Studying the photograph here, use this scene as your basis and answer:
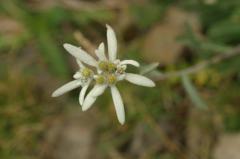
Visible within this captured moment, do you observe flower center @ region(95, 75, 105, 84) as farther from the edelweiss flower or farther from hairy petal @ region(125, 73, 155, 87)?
hairy petal @ region(125, 73, 155, 87)

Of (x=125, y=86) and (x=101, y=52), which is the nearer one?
(x=101, y=52)

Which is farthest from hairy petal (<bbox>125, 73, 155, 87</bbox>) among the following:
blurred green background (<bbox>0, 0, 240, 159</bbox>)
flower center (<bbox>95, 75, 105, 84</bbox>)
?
blurred green background (<bbox>0, 0, 240, 159</bbox>)

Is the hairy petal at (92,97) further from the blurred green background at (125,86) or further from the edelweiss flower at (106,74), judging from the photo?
the blurred green background at (125,86)

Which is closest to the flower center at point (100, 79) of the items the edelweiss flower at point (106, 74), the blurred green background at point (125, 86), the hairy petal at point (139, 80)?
the edelweiss flower at point (106, 74)

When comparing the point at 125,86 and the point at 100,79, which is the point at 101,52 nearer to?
the point at 100,79

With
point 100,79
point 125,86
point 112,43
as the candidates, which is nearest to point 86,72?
point 100,79

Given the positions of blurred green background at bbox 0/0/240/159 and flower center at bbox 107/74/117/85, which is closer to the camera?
flower center at bbox 107/74/117/85

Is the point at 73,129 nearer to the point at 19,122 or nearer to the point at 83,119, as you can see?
the point at 83,119

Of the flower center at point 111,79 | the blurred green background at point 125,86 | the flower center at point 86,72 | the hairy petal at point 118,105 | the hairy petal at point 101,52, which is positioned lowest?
the hairy petal at point 118,105
